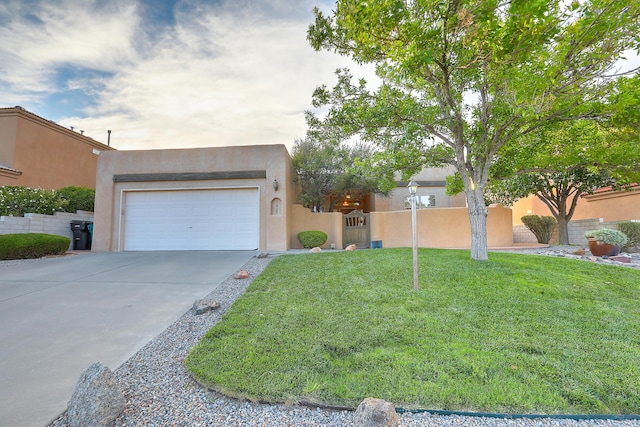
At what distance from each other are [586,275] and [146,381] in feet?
23.6

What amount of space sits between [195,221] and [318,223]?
4.63 m

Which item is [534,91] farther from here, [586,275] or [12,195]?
[12,195]

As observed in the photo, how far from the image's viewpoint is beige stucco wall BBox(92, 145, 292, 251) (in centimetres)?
1063

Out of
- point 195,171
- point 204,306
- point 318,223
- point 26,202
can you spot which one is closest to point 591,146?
point 318,223

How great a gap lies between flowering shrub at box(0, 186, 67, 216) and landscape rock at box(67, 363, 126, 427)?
1106cm

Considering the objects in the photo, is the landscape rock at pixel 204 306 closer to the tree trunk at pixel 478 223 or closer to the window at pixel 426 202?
the tree trunk at pixel 478 223

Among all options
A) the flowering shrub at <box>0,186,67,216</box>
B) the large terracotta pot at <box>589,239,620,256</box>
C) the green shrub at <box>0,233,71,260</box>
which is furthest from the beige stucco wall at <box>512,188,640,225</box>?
the flowering shrub at <box>0,186,67,216</box>

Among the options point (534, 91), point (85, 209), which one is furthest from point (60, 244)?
point (534, 91)

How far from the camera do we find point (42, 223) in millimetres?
9938

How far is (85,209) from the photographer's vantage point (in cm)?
1197

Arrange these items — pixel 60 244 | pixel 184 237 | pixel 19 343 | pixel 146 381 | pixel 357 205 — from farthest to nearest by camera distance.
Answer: pixel 357 205 → pixel 184 237 → pixel 60 244 → pixel 19 343 → pixel 146 381

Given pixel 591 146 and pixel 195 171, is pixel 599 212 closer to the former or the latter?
pixel 591 146

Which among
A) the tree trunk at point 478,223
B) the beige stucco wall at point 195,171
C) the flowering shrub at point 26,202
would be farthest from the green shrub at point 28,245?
the tree trunk at point 478,223

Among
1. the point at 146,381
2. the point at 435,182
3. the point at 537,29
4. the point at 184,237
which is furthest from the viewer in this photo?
the point at 435,182
